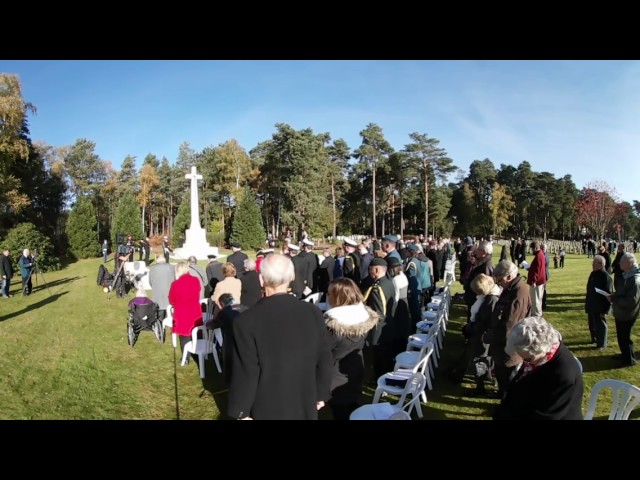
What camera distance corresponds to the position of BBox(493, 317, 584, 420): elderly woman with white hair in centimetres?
206

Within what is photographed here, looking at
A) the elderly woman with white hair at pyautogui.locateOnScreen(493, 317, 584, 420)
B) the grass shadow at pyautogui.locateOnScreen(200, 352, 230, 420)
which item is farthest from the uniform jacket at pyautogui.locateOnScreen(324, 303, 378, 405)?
the grass shadow at pyautogui.locateOnScreen(200, 352, 230, 420)

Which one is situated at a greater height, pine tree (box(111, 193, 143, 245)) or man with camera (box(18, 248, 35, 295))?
pine tree (box(111, 193, 143, 245))

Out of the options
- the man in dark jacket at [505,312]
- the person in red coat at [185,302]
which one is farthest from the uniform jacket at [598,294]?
the person in red coat at [185,302]

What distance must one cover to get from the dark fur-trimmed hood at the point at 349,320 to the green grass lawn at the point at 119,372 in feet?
5.75

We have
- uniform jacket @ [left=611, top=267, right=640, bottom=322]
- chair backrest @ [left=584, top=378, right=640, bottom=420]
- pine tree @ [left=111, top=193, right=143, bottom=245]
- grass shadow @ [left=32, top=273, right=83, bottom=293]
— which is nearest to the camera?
chair backrest @ [left=584, top=378, right=640, bottom=420]

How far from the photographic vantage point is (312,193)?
42031mm

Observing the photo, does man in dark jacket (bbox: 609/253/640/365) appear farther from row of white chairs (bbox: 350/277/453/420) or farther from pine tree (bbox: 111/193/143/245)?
pine tree (bbox: 111/193/143/245)

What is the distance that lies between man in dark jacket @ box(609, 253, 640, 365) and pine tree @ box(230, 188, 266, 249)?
3240 cm

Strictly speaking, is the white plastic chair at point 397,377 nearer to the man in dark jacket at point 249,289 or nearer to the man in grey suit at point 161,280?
the man in dark jacket at point 249,289

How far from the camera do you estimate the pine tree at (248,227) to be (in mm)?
36531

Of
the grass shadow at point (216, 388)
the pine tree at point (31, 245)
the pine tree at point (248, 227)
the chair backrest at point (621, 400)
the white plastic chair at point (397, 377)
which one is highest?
the pine tree at point (248, 227)

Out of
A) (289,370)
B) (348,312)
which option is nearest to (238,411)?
(289,370)

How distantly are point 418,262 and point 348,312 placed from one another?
5.29 meters

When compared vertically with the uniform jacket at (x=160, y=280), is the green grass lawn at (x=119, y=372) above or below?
below
